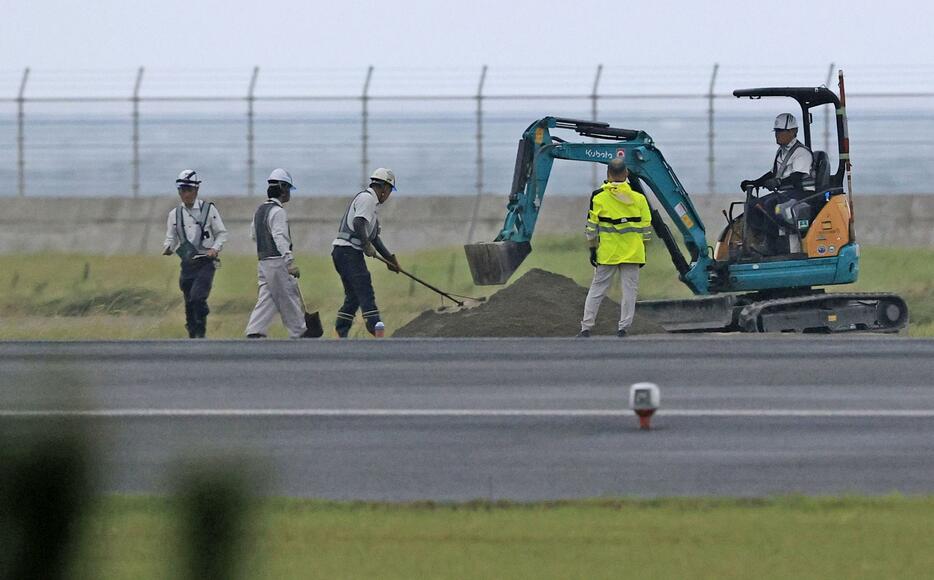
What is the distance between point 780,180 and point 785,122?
3.21 ft

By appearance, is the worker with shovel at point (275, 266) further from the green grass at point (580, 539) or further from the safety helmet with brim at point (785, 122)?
the green grass at point (580, 539)

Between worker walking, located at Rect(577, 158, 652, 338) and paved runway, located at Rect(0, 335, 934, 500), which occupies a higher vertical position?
worker walking, located at Rect(577, 158, 652, 338)

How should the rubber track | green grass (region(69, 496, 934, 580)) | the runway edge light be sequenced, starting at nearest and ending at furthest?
green grass (region(69, 496, 934, 580))
the runway edge light
the rubber track

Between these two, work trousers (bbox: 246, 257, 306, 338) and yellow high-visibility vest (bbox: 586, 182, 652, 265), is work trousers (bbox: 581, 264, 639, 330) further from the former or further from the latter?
work trousers (bbox: 246, 257, 306, 338)

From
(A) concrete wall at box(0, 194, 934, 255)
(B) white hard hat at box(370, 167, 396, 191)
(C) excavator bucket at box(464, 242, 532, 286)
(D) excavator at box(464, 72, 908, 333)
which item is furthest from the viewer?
(A) concrete wall at box(0, 194, 934, 255)

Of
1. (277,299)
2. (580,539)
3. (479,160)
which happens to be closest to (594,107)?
(479,160)

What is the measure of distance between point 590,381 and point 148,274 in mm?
18408

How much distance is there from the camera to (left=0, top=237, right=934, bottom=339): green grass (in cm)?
2847

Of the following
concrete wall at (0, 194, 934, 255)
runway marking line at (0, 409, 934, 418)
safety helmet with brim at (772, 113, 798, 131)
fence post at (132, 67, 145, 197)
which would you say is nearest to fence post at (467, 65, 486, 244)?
concrete wall at (0, 194, 934, 255)

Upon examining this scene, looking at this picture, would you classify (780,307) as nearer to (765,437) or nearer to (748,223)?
(748,223)

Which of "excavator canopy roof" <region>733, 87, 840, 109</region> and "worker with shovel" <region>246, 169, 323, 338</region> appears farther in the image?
"excavator canopy roof" <region>733, 87, 840, 109</region>

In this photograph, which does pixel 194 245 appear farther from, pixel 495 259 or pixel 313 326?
pixel 495 259

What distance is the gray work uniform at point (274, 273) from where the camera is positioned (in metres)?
20.2

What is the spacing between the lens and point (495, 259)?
2102 centimetres
